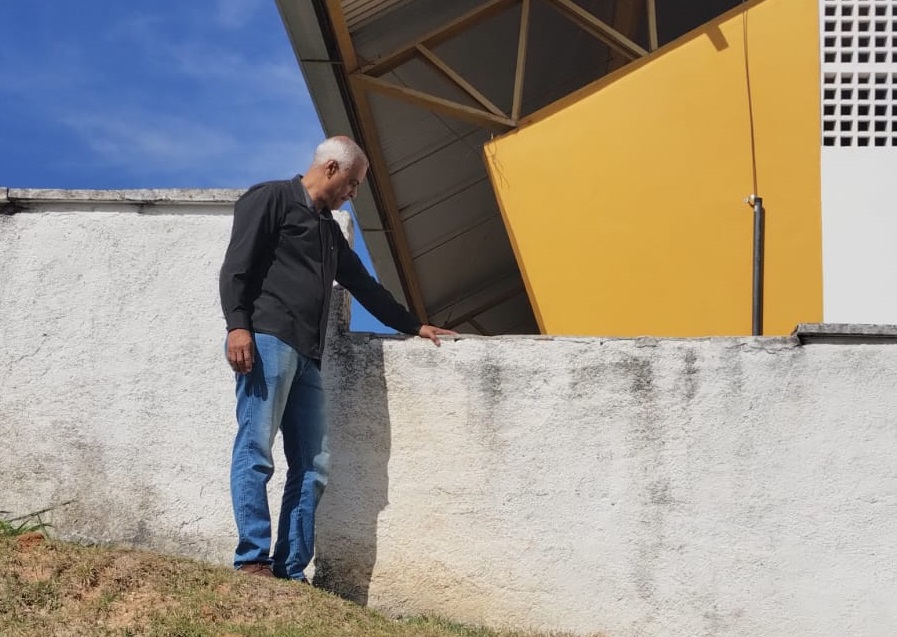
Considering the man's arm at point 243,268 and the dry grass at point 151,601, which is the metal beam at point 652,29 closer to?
the man's arm at point 243,268

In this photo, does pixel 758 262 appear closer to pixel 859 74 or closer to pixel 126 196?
pixel 859 74

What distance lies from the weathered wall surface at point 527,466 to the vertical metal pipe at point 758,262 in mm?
1413

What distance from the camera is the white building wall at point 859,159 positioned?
655cm

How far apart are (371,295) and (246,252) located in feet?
2.72

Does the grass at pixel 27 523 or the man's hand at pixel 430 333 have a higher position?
the man's hand at pixel 430 333

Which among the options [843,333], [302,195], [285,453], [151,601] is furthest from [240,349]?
[843,333]

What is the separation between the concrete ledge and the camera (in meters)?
5.18

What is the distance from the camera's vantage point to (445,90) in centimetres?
1023

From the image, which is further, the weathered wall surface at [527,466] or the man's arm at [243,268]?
the weathered wall surface at [527,466]

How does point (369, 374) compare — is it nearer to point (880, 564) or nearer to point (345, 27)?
point (880, 564)

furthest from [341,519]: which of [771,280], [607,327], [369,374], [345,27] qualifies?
[345,27]

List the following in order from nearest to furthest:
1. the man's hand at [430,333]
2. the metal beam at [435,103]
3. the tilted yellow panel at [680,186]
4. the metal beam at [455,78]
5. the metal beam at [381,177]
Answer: the man's hand at [430,333]
the tilted yellow panel at [680,186]
the metal beam at [435,103]
the metal beam at [455,78]
the metal beam at [381,177]

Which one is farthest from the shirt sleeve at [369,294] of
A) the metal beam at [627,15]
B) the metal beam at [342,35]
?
the metal beam at [627,15]

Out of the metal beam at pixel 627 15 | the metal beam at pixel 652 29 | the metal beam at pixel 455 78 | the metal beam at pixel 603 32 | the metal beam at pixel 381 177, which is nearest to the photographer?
the metal beam at pixel 652 29
